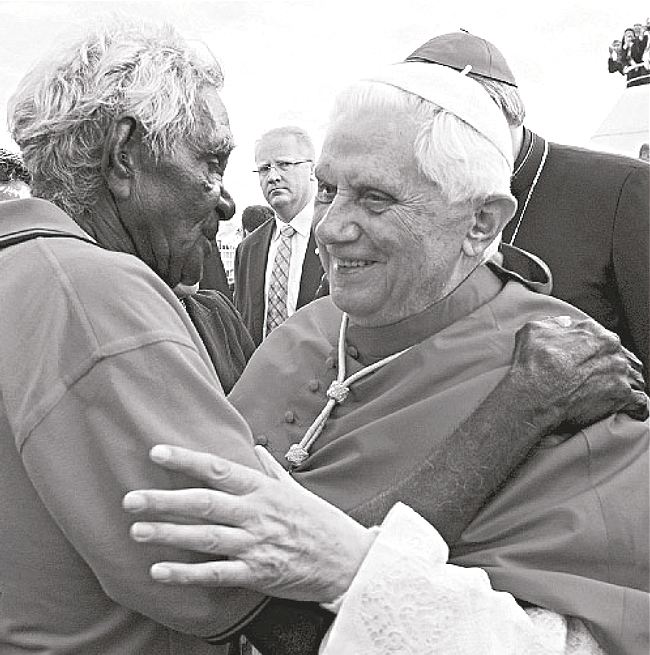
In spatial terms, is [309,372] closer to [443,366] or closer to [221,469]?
[443,366]

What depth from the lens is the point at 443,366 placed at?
2.03 metres

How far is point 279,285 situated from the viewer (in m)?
5.19

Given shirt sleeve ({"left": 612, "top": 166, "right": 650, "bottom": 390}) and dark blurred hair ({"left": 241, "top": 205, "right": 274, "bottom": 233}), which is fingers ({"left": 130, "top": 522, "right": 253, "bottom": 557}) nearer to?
shirt sleeve ({"left": 612, "top": 166, "right": 650, "bottom": 390})

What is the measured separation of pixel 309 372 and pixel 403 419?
392 millimetres

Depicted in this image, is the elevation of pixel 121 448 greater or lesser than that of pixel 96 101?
lesser

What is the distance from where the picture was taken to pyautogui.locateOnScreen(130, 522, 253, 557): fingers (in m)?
1.26

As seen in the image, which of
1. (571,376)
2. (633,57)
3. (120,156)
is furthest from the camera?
(633,57)

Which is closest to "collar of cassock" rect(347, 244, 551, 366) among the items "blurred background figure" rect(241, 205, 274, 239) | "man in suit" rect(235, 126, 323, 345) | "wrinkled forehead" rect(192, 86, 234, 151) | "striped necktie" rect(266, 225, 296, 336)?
"wrinkled forehead" rect(192, 86, 234, 151)

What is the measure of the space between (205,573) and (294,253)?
4.07m

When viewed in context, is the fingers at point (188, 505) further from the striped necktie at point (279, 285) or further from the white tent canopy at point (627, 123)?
the white tent canopy at point (627, 123)

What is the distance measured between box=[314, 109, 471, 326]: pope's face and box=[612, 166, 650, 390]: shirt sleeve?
1178mm

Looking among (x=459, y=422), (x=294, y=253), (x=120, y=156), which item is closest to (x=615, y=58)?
(x=294, y=253)

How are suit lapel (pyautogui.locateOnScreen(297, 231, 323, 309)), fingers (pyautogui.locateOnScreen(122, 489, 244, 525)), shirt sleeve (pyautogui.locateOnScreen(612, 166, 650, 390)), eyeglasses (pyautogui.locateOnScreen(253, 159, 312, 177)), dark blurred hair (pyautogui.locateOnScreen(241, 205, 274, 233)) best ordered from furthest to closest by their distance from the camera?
dark blurred hair (pyautogui.locateOnScreen(241, 205, 274, 233)) < eyeglasses (pyautogui.locateOnScreen(253, 159, 312, 177)) < suit lapel (pyautogui.locateOnScreen(297, 231, 323, 309)) < shirt sleeve (pyautogui.locateOnScreen(612, 166, 650, 390)) < fingers (pyautogui.locateOnScreen(122, 489, 244, 525))

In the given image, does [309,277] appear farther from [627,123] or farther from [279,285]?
[627,123]
